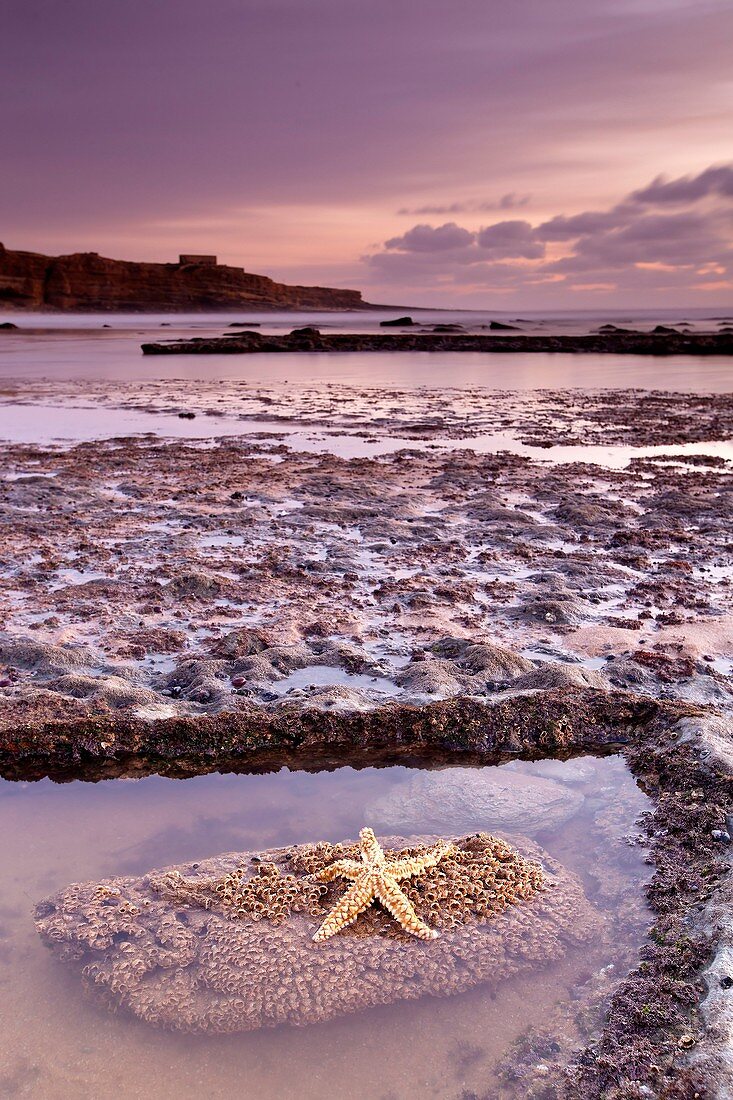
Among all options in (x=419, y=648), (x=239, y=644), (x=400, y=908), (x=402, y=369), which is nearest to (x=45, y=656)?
(x=239, y=644)

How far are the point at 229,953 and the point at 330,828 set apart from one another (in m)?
0.81

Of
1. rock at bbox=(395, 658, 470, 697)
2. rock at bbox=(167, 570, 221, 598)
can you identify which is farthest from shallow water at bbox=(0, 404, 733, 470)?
rock at bbox=(395, 658, 470, 697)

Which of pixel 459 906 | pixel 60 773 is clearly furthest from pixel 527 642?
pixel 60 773

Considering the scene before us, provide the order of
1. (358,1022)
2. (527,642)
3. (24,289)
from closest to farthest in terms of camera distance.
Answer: (358,1022) < (527,642) < (24,289)

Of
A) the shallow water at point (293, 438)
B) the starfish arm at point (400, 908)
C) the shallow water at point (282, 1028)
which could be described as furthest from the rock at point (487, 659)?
the shallow water at point (293, 438)

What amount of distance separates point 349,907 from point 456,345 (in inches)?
1457

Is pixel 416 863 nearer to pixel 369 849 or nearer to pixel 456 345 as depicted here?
pixel 369 849

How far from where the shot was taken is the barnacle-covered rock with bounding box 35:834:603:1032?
2752 mm

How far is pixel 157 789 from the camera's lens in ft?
13.0

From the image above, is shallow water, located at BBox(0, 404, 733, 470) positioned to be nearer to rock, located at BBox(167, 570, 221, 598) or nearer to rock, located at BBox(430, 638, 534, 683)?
rock, located at BBox(167, 570, 221, 598)

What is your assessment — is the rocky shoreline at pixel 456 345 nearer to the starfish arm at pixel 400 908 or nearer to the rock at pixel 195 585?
the rock at pixel 195 585

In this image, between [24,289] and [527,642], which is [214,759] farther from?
[24,289]

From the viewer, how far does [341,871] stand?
10.1 feet

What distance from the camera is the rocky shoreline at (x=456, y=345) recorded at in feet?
113
